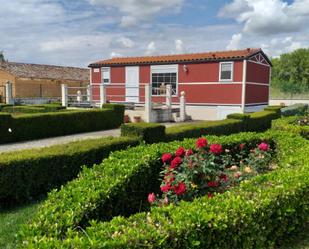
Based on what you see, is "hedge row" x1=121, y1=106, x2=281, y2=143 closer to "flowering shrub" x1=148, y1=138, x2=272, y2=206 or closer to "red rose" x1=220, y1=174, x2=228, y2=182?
"flowering shrub" x1=148, y1=138, x2=272, y2=206

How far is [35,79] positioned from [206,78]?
1979 cm

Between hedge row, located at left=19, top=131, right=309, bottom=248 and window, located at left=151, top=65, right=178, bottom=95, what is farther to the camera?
window, located at left=151, top=65, right=178, bottom=95

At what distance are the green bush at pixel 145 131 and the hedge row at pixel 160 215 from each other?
306 centimetres

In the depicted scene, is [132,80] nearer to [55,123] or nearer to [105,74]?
[105,74]

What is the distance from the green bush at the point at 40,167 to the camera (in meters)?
5.19

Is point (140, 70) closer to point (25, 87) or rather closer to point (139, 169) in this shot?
point (25, 87)

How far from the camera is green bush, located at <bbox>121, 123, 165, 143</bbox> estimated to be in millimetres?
7863

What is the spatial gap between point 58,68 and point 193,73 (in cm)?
2315

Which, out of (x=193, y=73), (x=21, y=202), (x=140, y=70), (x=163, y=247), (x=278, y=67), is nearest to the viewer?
(x=163, y=247)

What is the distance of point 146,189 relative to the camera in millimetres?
4840

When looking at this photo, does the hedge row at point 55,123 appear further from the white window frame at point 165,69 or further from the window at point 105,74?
the window at point 105,74

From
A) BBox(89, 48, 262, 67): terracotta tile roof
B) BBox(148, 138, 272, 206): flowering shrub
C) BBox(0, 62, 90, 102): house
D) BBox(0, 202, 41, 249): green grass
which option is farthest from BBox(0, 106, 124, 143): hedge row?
BBox(0, 62, 90, 102): house

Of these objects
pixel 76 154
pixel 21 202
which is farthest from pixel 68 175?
pixel 21 202

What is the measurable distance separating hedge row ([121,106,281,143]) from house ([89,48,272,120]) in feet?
16.3
